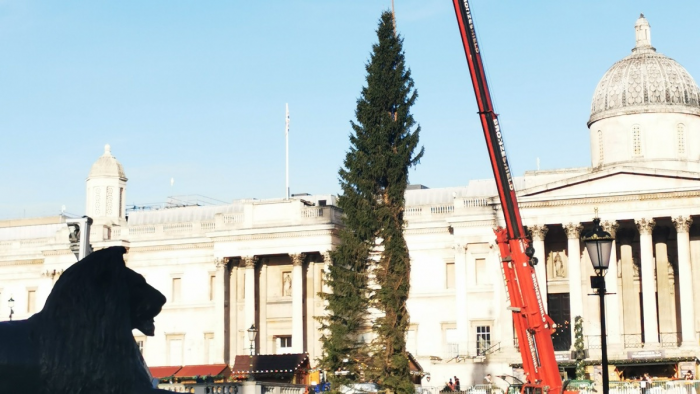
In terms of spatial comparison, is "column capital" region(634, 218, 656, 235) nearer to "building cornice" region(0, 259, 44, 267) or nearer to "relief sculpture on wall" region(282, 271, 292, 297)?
"relief sculpture on wall" region(282, 271, 292, 297)

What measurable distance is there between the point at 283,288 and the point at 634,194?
75.2 feet

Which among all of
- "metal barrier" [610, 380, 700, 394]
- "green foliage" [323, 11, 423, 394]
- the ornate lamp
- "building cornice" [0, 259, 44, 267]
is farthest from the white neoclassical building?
the ornate lamp

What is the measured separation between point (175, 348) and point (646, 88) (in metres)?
33.2

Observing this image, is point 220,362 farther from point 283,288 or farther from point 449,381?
point 449,381

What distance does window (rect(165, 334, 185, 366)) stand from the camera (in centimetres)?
7406

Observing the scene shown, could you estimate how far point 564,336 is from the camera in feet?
210

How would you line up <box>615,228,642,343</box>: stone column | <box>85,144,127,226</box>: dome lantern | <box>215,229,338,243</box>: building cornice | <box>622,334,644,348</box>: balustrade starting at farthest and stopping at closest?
<box>85,144,127,226</box>: dome lantern, <box>215,229,338,243</box>: building cornice, <box>615,228,642,343</box>: stone column, <box>622,334,644,348</box>: balustrade

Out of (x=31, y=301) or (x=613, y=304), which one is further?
(x=31, y=301)

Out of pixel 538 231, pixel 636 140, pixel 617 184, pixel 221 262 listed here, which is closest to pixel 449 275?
pixel 538 231

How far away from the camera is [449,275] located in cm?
6881

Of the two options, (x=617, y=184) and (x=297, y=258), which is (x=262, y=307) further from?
(x=617, y=184)

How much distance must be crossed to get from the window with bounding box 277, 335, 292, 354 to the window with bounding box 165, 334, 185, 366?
6.68 metres

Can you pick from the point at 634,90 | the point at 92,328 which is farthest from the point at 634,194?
the point at 92,328

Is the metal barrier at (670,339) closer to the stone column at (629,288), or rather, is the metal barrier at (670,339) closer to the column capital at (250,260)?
the stone column at (629,288)
